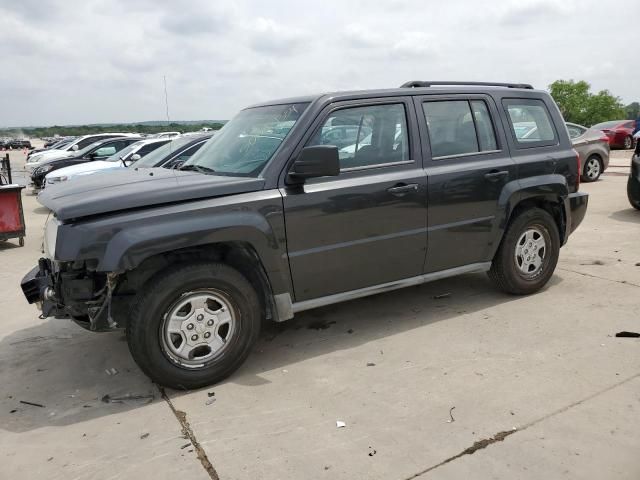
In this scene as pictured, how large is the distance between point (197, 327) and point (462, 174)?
2.44 meters

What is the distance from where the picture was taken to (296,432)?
3.05 meters

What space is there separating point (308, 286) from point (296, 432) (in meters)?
1.14

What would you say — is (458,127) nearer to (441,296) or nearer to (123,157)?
(441,296)

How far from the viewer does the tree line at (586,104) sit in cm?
7144

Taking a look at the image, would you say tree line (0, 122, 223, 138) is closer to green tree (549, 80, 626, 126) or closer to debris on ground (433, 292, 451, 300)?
debris on ground (433, 292, 451, 300)

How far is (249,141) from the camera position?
4180 millimetres

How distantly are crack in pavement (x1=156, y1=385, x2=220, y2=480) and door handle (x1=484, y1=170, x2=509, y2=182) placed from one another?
3038 mm

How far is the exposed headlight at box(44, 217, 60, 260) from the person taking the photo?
3.32 m

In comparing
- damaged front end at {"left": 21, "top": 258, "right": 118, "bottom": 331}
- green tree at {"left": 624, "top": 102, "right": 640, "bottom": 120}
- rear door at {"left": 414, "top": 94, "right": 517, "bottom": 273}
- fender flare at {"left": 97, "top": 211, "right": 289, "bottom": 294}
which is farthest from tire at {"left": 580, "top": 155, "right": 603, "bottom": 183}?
green tree at {"left": 624, "top": 102, "right": 640, "bottom": 120}

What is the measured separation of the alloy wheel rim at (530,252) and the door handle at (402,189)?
136cm

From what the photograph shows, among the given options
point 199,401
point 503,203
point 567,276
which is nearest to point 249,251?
point 199,401

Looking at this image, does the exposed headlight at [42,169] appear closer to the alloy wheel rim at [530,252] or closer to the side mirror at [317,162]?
the side mirror at [317,162]

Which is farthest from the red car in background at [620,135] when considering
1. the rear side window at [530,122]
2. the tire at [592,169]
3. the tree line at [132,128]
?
the rear side window at [530,122]

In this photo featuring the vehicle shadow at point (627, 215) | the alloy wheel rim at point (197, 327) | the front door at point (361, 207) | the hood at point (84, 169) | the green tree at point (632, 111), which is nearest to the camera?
the alloy wheel rim at point (197, 327)
